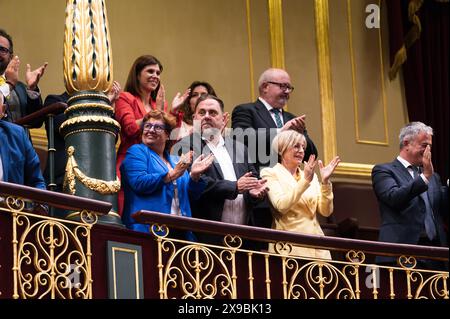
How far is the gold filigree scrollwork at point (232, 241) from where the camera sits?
25.2ft

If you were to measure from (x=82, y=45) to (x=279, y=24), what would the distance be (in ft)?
12.0

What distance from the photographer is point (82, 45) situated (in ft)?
26.1

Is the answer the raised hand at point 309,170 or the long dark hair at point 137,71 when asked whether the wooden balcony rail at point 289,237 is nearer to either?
the raised hand at point 309,170

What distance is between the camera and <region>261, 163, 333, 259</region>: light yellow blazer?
8086mm

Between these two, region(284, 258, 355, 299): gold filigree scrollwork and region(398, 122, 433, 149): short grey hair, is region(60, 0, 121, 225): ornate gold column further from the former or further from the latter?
region(398, 122, 433, 149): short grey hair

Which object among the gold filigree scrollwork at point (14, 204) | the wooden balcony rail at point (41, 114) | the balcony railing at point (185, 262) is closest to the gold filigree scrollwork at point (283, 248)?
the balcony railing at point (185, 262)

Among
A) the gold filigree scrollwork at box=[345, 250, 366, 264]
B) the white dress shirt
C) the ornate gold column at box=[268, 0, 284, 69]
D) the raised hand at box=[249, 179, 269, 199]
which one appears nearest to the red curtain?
the ornate gold column at box=[268, 0, 284, 69]

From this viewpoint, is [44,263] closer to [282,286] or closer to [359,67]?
[282,286]

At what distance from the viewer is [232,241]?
7730 mm

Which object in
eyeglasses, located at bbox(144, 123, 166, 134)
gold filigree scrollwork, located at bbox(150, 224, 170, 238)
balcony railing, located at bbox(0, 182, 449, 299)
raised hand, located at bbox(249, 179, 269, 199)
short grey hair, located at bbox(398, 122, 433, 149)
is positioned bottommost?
balcony railing, located at bbox(0, 182, 449, 299)

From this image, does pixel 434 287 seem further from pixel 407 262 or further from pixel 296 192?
pixel 296 192

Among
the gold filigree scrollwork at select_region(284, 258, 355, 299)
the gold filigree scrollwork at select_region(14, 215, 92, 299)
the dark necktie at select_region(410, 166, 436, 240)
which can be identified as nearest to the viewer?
the gold filigree scrollwork at select_region(14, 215, 92, 299)

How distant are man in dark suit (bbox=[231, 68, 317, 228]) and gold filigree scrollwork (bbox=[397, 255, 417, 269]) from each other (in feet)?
2.77

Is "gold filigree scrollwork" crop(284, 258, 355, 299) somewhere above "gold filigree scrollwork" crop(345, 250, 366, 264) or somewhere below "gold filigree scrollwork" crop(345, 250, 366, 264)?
below
